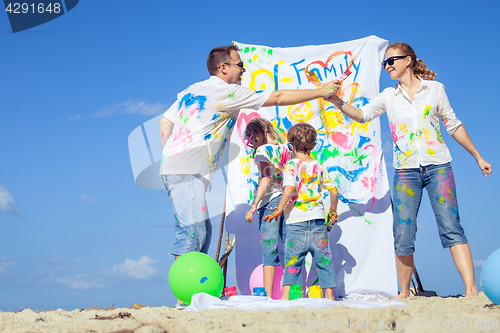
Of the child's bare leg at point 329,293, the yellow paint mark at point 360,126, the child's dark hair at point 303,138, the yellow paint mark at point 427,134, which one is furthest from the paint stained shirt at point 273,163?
the yellow paint mark at point 427,134

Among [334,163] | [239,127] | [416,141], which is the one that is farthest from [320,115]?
[416,141]

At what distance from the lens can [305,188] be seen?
373 cm

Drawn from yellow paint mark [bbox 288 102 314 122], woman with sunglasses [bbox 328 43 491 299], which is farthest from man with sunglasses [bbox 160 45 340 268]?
yellow paint mark [bbox 288 102 314 122]

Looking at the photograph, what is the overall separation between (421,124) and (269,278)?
194 centimetres

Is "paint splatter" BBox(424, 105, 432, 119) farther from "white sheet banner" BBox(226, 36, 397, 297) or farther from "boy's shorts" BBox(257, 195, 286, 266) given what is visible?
"boy's shorts" BBox(257, 195, 286, 266)

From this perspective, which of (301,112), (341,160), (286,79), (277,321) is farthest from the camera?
(286,79)

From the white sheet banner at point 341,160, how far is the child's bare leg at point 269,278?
2.30ft

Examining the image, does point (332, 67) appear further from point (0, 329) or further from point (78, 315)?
point (0, 329)

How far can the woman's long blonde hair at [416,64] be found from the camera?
153 inches

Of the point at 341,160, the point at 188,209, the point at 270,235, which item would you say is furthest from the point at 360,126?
the point at 188,209

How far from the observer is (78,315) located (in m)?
3.12

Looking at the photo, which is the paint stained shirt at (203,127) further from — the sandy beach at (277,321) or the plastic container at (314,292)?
the plastic container at (314,292)

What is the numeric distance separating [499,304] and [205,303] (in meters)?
2.04

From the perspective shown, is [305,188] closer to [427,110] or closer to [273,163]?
[273,163]
